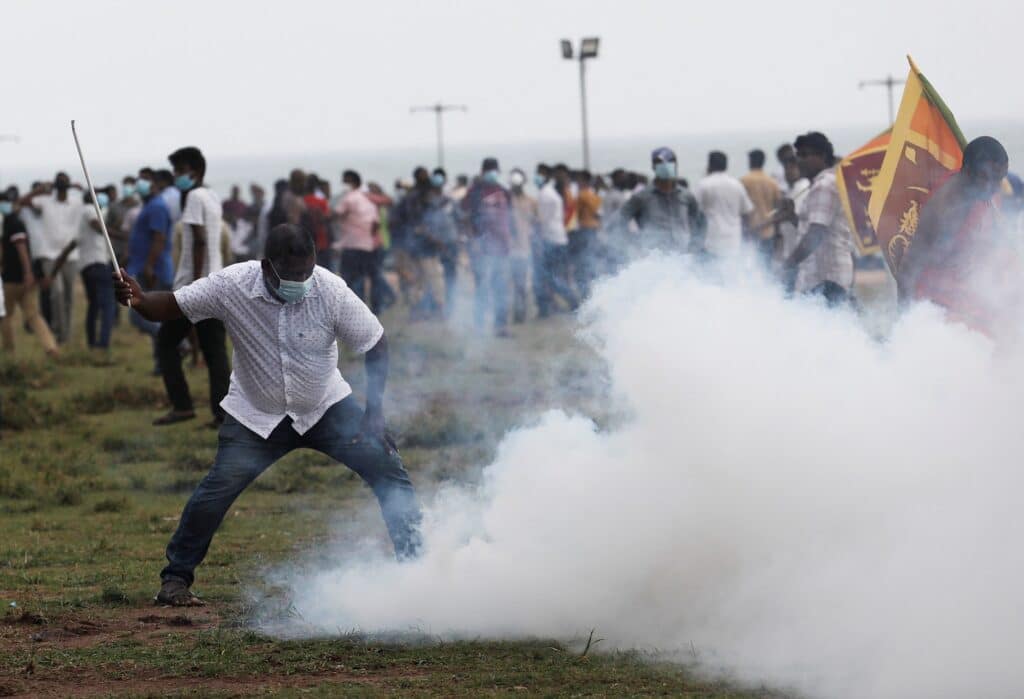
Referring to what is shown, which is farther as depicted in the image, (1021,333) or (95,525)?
(95,525)

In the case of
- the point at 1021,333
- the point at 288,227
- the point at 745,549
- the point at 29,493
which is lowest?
the point at 29,493

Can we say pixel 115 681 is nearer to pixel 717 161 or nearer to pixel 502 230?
pixel 717 161

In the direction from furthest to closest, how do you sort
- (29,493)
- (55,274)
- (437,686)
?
(55,274) → (29,493) → (437,686)

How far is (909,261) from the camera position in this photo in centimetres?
794

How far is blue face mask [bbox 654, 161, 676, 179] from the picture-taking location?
44.8 ft

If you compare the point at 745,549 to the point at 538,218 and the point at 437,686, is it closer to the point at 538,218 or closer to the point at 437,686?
the point at 437,686

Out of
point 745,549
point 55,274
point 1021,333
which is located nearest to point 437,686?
point 745,549

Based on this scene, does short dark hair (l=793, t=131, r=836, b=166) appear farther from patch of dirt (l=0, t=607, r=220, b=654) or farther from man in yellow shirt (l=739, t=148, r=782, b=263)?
man in yellow shirt (l=739, t=148, r=782, b=263)

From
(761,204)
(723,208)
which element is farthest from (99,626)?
(761,204)

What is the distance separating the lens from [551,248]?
21969 mm

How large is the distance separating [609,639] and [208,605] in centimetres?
197

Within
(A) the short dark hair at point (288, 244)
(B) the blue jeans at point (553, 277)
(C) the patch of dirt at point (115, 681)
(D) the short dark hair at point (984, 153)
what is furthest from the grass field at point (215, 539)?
(B) the blue jeans at point (553, 277)

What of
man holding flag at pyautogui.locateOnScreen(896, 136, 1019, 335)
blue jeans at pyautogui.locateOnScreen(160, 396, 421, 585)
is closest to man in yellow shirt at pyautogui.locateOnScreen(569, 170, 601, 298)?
man holding flag at pyautogui.locateOnScreen(896, 136, 1019, 335)

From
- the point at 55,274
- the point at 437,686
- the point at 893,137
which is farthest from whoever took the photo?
the point at 55,274
